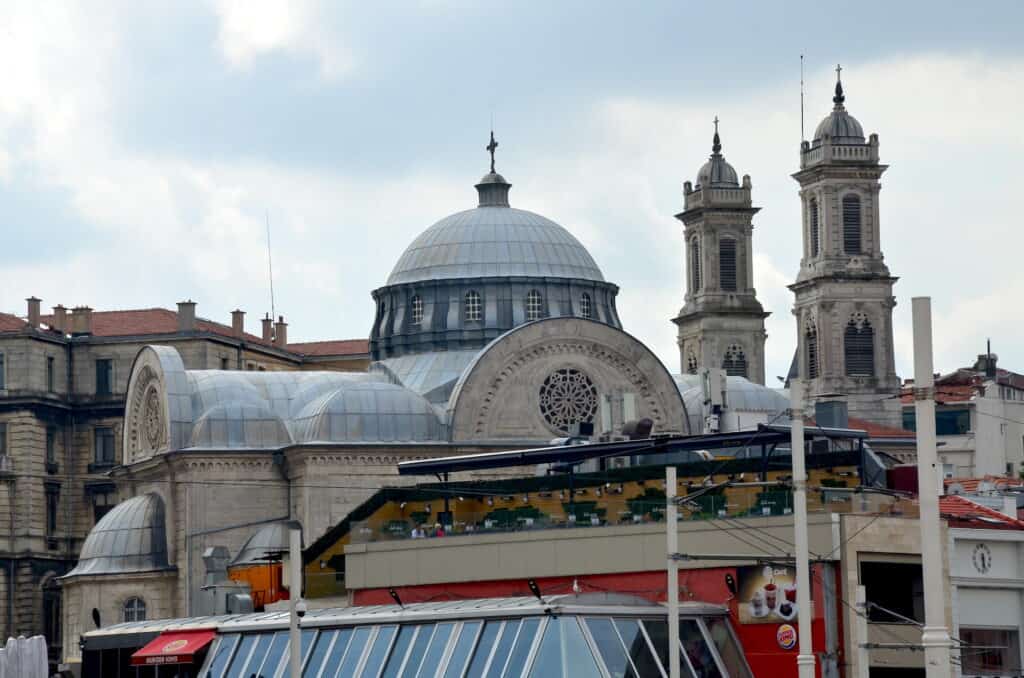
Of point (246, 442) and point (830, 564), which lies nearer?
point (830, 564)

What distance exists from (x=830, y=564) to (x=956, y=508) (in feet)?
17.6

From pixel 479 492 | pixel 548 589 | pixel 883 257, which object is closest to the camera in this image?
pixel 548 589

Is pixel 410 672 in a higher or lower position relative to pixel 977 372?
lower

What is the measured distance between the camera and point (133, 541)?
8819cm

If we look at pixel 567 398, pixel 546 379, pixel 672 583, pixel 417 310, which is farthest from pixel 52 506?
pixel 672 583

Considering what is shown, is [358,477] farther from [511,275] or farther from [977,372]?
[977,372]

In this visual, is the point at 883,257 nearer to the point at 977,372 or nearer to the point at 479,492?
the point at 977,372

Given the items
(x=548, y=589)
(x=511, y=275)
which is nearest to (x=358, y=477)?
(x=511, y=275)

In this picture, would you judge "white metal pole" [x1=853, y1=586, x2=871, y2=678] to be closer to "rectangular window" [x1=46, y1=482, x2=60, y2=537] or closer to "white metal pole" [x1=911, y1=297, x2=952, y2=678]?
"white metal pole" [x1=911, y1=297, x2=952, y2=678]

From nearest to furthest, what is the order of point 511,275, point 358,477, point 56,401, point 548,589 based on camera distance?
point 548,589 < point 358,477 < point 511,275 < point 56,401

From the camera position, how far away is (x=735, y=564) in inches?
1959

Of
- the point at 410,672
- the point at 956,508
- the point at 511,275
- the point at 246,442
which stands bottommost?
the point at 410,672

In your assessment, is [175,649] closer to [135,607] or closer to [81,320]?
[135,607]

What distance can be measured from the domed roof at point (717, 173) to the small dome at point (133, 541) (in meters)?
51.0
